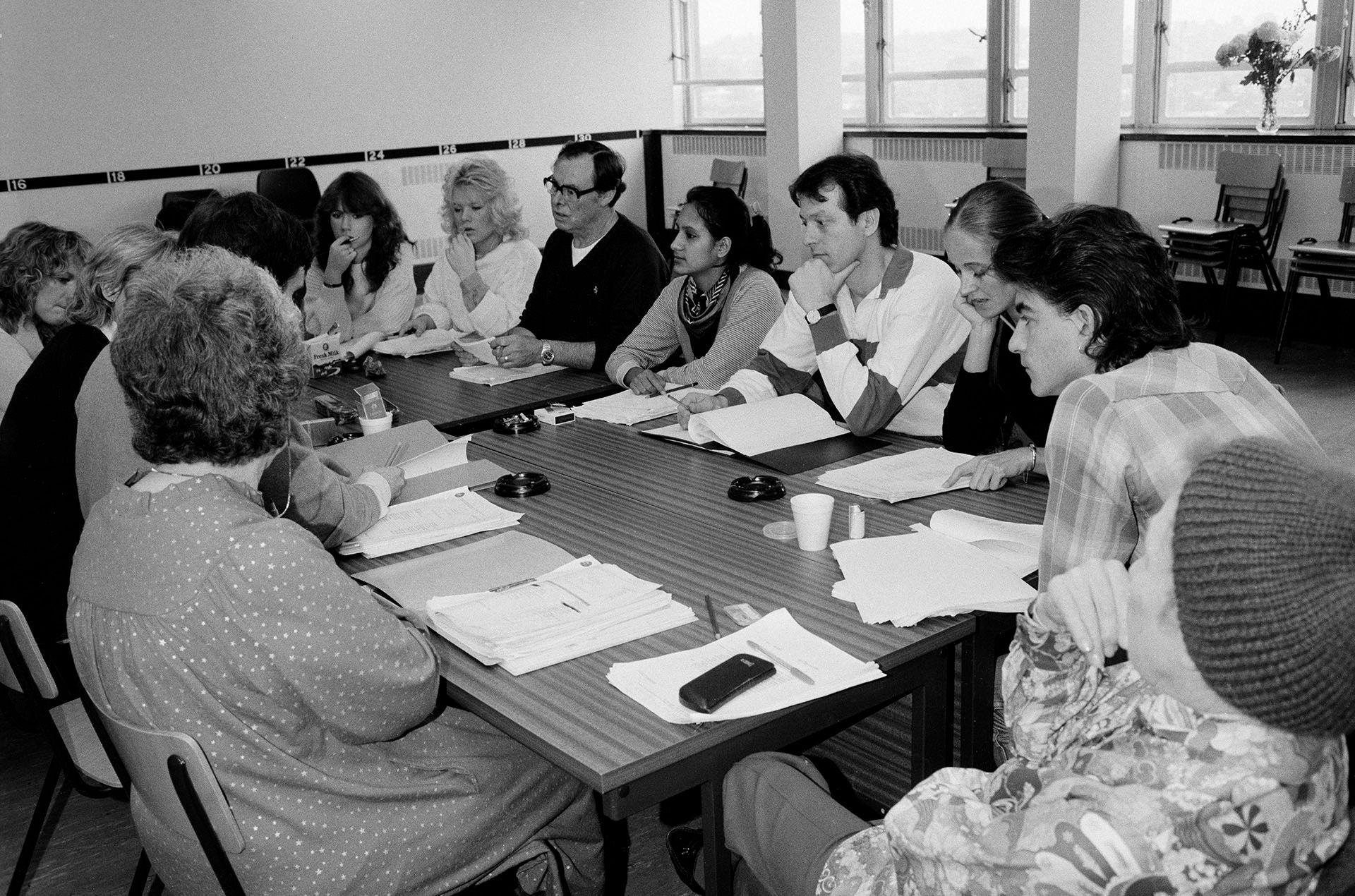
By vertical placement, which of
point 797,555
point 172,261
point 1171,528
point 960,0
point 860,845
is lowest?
point 860,845

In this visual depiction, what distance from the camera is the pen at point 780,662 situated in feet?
Answer: 5.40

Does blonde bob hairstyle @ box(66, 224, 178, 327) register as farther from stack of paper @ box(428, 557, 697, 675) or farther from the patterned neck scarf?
the patterned neck scarf

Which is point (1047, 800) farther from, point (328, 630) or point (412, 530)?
point (412, 530)

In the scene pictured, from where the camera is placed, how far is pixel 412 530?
2.31m

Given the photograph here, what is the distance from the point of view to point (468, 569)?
2.11 m

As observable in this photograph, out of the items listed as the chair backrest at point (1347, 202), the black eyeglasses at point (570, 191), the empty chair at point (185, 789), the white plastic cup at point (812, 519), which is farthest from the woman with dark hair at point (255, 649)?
the chair backrest at point (1347, 202)

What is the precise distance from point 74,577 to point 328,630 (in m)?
0.37

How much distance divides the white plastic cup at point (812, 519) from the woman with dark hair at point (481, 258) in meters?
2.49

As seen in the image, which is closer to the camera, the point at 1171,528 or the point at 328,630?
the point at 1171,528

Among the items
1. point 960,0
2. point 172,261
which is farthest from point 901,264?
point 960,0

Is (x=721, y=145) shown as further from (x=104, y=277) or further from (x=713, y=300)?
(x=104, y=277)

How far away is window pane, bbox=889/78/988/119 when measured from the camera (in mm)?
8438

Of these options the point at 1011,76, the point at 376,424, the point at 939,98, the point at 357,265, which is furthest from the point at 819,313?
the point at 939,98

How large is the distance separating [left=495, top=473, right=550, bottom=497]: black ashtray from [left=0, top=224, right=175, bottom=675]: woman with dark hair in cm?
92
